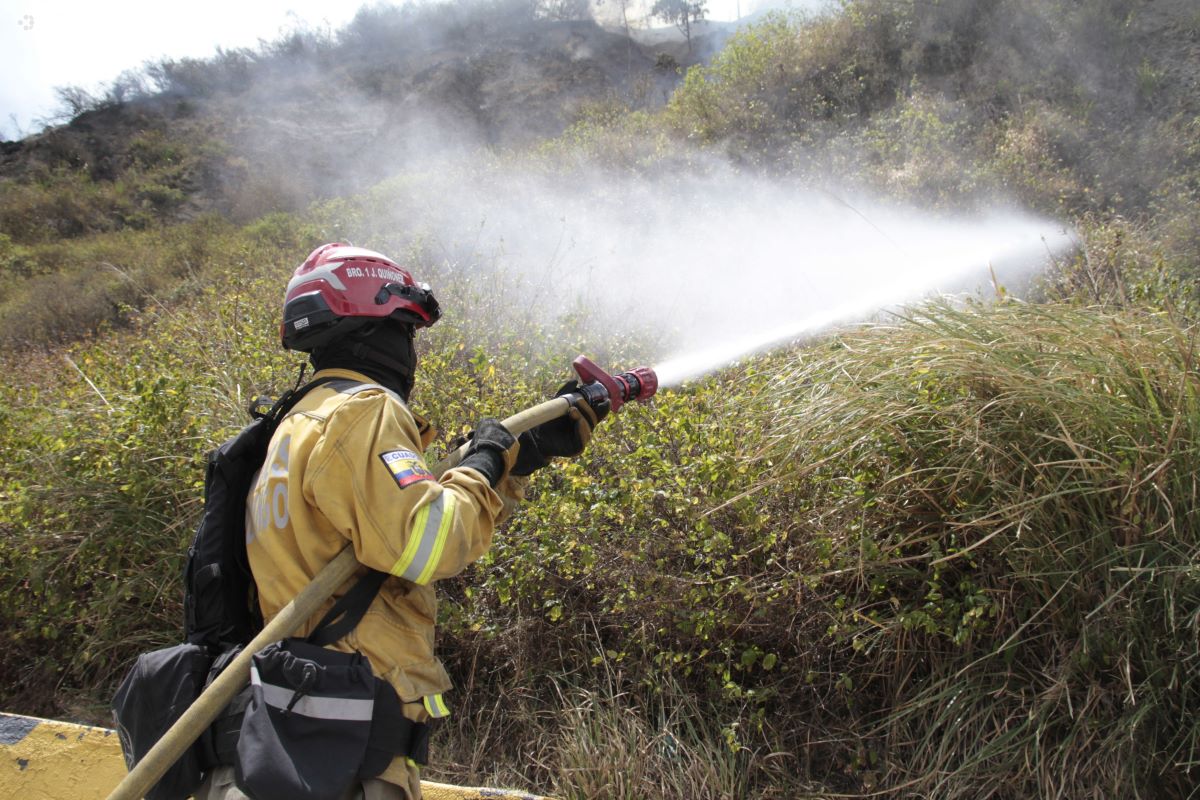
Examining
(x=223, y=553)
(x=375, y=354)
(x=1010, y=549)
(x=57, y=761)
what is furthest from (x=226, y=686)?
(x=1010, y=549)

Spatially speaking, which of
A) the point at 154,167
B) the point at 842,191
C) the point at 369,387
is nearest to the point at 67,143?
the point at 154,167

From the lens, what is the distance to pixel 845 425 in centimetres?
271

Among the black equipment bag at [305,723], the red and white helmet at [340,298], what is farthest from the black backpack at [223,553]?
the black equipment bag at [305,723]

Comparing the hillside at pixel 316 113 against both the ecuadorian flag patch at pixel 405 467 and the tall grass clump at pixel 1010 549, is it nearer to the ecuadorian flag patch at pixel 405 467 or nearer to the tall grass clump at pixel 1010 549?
the tall grass clump at pixel 1010 549

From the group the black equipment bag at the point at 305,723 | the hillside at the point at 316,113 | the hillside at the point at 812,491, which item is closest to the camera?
the black equipment bag at the point at 305,723

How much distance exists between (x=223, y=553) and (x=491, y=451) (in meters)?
0.74

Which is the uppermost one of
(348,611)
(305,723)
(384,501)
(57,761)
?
(384,501)

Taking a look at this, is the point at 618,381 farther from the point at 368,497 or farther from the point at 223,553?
the point at 223,553

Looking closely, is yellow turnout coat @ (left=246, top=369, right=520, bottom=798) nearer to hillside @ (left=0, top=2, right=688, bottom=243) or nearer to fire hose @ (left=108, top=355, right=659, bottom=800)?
fire hose @ (left=108, top=355, right=659, bottom=800)

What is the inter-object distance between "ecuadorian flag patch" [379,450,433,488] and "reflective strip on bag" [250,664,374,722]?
1.64ft

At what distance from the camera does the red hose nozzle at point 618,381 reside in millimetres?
2514

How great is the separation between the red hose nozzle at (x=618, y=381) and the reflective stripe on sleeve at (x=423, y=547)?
871 millimetres

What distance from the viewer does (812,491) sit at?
288 centimetres

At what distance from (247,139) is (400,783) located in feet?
77.4
